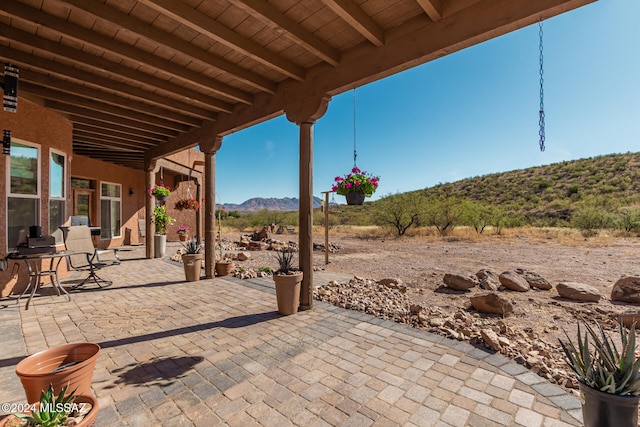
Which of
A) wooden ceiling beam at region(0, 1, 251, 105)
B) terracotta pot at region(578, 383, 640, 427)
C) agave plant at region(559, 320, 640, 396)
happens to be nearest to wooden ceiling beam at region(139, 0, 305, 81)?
wooden ceiling beam at region(0, 1, 251, 105)

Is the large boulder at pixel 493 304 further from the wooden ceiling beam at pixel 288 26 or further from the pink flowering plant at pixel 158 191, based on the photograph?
the pink flowering plant at pixel 158 191

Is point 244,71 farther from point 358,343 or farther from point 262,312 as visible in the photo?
point 358,343

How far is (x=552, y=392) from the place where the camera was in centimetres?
201

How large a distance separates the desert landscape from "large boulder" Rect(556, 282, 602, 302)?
11 cm

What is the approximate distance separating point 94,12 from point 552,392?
15.4 feet

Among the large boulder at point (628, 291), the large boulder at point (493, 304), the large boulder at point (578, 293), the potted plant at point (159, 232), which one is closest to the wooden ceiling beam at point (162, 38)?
the large boulder at point (493, 304)

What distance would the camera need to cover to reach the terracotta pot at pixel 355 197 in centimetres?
421

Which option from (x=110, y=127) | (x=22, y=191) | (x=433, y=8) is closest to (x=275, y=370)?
(x=433, y=8)

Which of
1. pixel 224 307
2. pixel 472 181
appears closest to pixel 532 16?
pixel 224 307

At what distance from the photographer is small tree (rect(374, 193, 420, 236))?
1717cm

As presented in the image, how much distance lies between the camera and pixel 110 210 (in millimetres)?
10227

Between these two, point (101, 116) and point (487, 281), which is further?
point (487, 281)

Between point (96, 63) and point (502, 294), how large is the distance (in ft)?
23.1

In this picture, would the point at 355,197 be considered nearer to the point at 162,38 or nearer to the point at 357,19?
the point at 357,19
